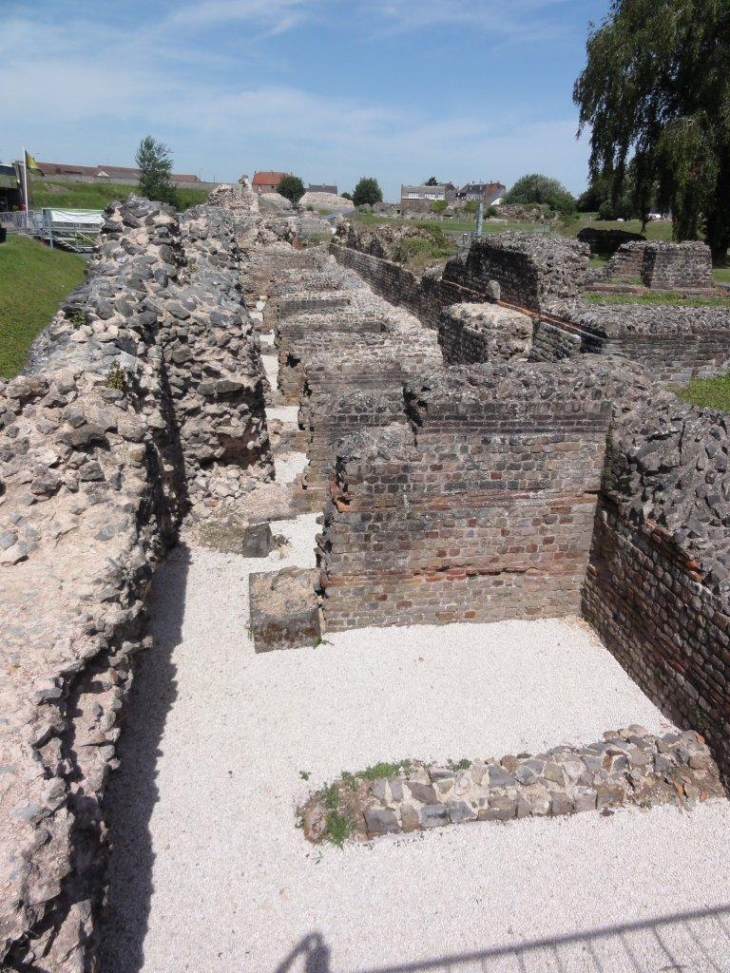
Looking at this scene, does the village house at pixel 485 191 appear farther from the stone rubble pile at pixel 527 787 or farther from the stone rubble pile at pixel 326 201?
the stone rubble pile at pixel 527 787

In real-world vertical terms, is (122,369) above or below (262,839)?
above

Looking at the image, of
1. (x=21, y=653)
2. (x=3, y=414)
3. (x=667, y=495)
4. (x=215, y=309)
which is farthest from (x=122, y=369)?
(x=667, y=495)

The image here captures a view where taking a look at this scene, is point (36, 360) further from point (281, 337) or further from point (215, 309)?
point (281, 337)

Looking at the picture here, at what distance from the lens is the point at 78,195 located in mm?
47531

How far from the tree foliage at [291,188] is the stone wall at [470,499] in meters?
76.6

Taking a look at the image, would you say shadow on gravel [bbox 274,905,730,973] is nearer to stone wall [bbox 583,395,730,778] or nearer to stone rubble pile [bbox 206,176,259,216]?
stone wall [bbox 583,395,730,778]

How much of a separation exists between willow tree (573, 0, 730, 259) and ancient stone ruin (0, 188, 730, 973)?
50.4ft

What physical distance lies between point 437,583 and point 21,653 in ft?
13.4

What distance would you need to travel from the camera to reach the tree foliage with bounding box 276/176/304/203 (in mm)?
75625

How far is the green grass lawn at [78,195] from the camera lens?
45469mm

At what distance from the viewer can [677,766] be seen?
500 centimetres

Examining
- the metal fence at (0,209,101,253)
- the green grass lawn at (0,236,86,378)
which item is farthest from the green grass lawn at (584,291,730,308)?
the metal fence at (0,209,101,253)

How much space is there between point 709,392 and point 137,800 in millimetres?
9191

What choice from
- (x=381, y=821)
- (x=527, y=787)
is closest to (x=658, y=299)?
(x=527, y=787)
